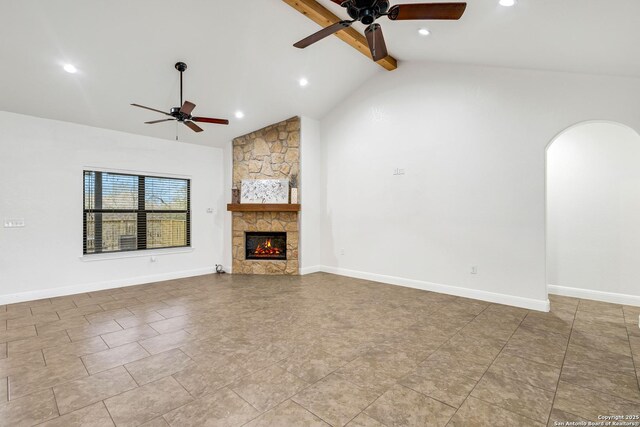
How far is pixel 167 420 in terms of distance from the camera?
76.1 inches

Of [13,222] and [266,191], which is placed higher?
[266,191]

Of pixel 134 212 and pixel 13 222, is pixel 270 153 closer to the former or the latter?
pixel 134 212

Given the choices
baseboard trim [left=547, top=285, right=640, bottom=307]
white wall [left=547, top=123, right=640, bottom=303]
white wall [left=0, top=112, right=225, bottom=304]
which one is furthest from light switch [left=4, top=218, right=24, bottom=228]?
baseboard trim [left=547, top=285, right=640, bottom=307]

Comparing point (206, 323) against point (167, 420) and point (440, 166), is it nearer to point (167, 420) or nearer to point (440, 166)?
point (167, 420)

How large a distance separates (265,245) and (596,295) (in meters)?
5.66

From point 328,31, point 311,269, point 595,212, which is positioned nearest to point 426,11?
point 328,31

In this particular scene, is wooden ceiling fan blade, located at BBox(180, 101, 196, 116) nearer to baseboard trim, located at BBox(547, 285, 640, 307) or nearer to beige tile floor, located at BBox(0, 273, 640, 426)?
beige tile floor, located at BBox(0, 273, 640, 426)

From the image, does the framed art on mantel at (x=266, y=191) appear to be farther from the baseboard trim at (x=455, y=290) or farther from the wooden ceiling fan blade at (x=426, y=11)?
the wooden ceiling fan blade at (x=426, y=11)

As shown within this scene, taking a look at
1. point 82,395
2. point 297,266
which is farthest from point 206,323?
point 297,266

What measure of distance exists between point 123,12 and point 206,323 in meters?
3.52

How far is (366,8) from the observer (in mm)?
2527

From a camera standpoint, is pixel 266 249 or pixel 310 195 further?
pixel 266 249

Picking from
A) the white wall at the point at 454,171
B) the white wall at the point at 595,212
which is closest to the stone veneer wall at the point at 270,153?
the white wall at the point at 454,171

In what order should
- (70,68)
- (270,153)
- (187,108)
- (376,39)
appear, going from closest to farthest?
1. (376,39)
2. (70,68)
3. (187,108)
4. (270,153)
